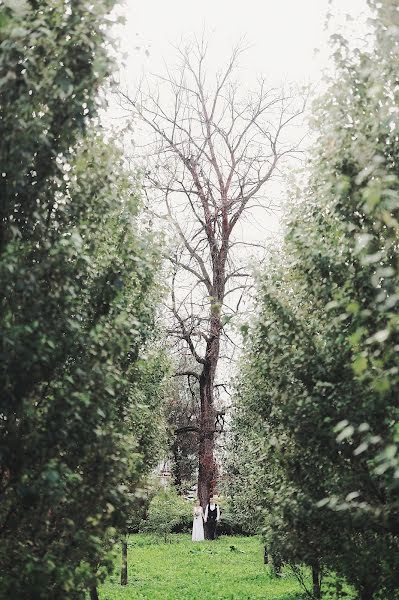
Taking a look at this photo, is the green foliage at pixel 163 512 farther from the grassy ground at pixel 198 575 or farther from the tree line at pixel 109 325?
the tree line at pixel 109 325

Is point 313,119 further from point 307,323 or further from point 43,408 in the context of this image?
point 43,408

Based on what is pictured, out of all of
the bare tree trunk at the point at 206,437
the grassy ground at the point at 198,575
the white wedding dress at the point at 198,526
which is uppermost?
the bare tree trunk at the point at 206,437

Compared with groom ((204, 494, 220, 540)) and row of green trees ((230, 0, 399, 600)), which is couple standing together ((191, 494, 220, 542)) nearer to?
groom ((204, 494, 220, 540))

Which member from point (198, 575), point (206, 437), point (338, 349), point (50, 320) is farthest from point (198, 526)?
point (50, 320)

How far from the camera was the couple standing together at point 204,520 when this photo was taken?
31094 mm

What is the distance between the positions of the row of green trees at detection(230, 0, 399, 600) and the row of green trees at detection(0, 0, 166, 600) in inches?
78.9

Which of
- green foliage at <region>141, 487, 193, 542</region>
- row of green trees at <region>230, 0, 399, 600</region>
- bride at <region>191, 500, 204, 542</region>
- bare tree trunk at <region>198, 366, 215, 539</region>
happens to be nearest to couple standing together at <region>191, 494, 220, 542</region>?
bride at <region>191, 500, 204, 542</region>

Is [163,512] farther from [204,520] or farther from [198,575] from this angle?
[198,575]

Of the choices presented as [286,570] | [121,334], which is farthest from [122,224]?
[286,570]

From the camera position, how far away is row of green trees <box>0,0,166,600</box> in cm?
471

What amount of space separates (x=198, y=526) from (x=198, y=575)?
473 inches

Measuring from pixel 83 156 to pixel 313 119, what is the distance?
9.94 ft

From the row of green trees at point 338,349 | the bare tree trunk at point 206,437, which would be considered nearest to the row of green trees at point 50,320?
the row of green trees at point 338,349

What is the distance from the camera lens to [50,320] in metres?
5.08
